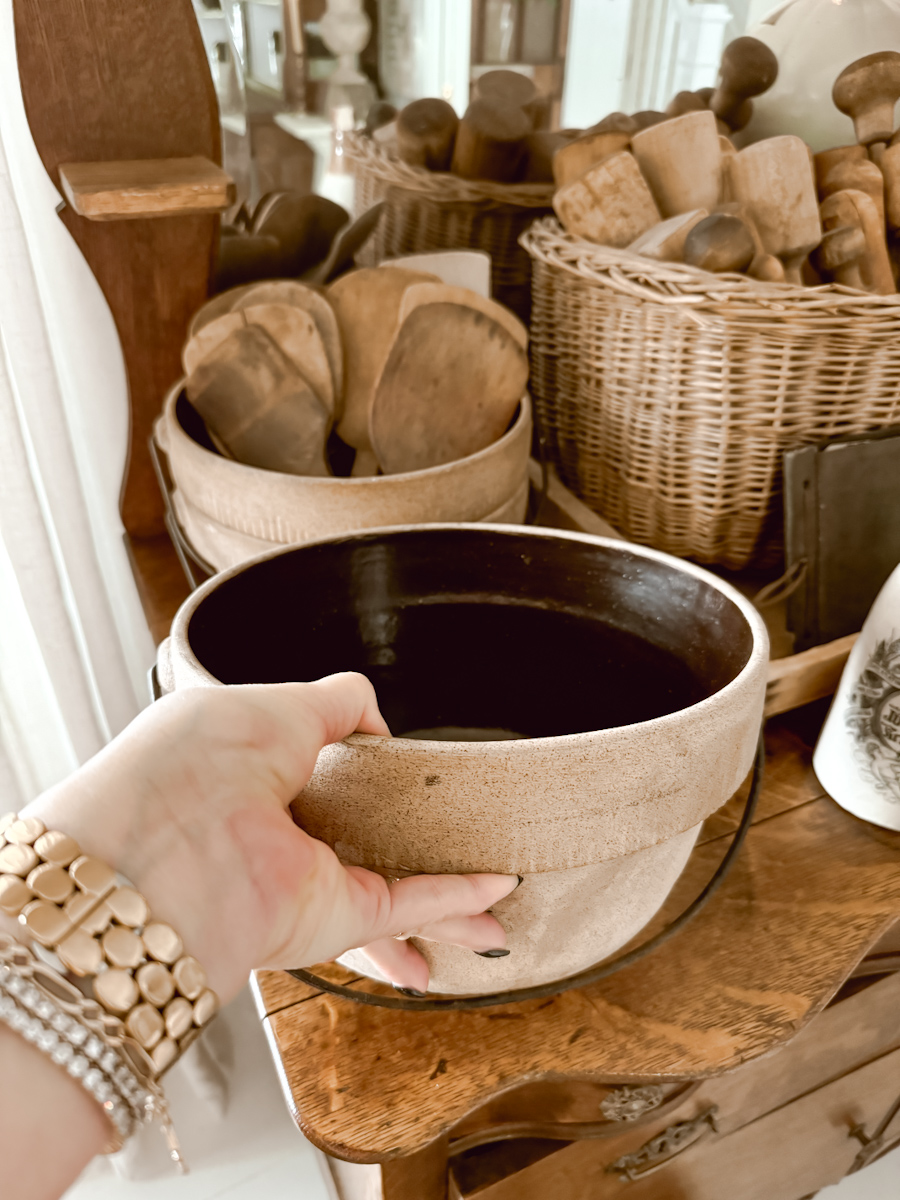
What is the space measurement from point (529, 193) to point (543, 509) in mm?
278

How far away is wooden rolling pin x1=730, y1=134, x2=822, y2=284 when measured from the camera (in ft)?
1.86

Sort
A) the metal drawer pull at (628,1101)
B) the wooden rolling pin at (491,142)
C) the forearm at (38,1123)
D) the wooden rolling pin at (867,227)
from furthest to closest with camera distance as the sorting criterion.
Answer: the wooden rolling pin at (491,142), the wooden rolling pin at (867,227), the metal drawer pull at (628,1101), the forearm at (38,1123)

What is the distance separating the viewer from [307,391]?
56 centimetres

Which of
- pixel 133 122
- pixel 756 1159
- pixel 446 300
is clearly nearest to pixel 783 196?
pixel 446 300

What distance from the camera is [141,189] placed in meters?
0.54

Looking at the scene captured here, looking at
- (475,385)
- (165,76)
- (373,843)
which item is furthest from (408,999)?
(165,76)

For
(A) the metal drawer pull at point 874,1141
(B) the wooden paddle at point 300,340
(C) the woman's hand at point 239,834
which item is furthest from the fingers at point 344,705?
(A) the metal drawer pull at point 874,1141

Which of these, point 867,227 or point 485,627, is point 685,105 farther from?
point 485,627

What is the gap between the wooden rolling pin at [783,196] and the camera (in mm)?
568

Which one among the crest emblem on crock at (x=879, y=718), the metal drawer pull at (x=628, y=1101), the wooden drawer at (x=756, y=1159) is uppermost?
the crest emblem on crock at (x=879, y=718)

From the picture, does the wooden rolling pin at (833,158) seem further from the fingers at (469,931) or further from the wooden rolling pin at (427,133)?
the fingers at (469,931)

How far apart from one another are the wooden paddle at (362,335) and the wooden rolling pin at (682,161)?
178 millimetres

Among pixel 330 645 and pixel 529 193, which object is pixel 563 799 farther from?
pixel 529 193

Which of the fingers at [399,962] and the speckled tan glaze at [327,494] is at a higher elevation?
the speckled tan glaze at [327,494]
